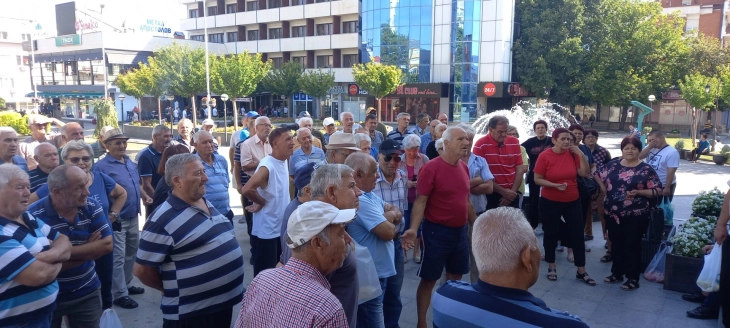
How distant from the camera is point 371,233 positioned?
11.3 ft

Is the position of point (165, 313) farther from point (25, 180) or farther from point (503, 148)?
point (503, 148)

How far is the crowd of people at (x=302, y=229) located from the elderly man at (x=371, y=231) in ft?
0.03

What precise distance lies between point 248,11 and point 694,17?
45.8m

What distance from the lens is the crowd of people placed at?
6.57ft

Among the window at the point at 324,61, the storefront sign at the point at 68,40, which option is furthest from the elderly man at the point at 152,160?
the storefront sign at the point at 68,40

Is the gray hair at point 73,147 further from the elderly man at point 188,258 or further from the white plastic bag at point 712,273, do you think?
the white plastic bag at point 712,273

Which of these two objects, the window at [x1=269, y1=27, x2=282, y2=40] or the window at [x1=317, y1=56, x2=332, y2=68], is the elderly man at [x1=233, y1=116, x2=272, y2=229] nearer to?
the window at [x1=317, y1=56, x2=332, y2=68]

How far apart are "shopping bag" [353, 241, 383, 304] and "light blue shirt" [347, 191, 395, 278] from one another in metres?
0.28

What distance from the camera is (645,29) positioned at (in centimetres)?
3672

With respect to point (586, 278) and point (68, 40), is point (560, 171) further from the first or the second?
point (68, 40)

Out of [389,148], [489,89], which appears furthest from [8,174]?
[489,89]

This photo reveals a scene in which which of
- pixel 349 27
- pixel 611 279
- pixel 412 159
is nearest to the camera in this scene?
pixel 611 279

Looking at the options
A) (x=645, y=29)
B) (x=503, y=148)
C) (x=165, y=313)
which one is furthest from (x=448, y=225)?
(x=645, y=29)

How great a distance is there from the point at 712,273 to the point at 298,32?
46.9m
